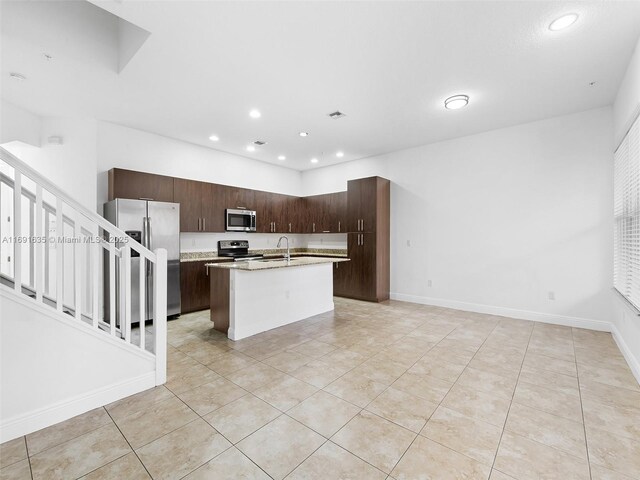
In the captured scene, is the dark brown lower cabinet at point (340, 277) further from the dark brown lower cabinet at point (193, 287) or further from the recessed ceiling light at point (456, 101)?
the recessed ceiling light at point (456, 101)

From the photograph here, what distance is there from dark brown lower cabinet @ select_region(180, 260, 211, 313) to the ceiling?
7.56 ft

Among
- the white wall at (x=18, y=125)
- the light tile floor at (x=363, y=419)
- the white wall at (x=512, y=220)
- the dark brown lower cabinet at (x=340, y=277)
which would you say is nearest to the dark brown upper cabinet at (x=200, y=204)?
the white wall at (x=18, y=125)

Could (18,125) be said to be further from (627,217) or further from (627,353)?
(627,353)

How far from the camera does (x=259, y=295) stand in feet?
12.4

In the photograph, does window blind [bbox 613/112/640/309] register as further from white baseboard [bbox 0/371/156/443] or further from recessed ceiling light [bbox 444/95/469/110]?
white baseboard [bbox 0/371/156/443]

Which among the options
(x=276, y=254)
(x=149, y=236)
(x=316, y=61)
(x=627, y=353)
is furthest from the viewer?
(x=276, y=254)

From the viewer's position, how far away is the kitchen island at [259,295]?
355 cm

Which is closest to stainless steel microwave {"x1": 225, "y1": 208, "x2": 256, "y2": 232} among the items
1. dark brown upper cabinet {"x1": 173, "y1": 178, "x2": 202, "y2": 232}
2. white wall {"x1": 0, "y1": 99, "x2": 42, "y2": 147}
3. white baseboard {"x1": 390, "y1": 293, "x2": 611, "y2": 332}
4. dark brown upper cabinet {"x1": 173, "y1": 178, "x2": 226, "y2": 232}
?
dark brown upper cabinet {"x1": 173, "y1": 178, "x2": 226, "y2": 232}

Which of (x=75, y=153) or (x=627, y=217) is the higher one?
(x=75, y=153)

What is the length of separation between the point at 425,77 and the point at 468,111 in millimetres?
1244

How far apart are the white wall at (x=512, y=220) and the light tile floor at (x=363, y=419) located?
107 cm

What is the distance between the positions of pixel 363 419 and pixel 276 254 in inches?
198

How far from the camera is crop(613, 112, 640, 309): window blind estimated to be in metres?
2.77

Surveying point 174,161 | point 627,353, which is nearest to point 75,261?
point 174,161
